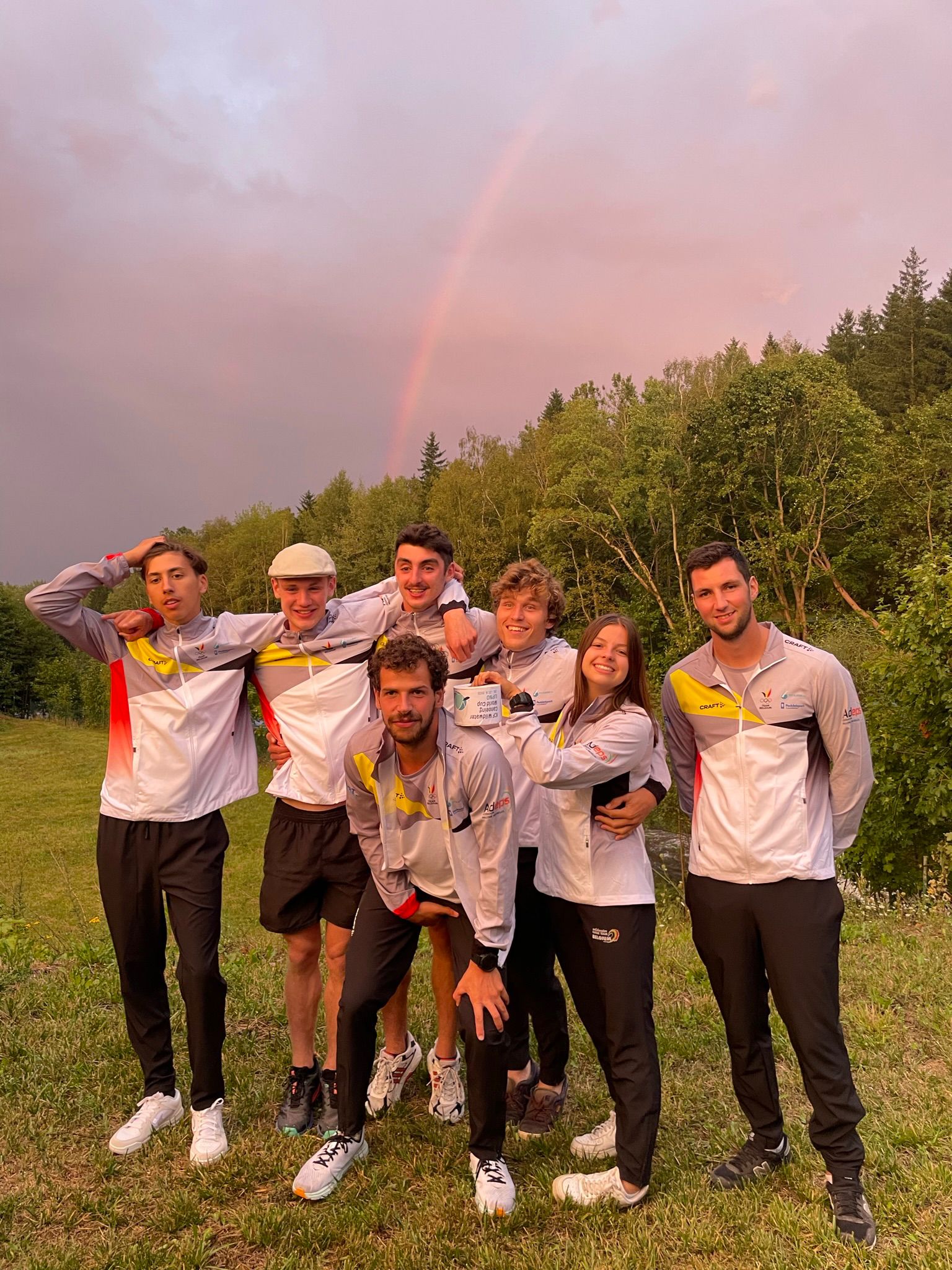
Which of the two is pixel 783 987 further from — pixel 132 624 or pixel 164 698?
pixel 132 624

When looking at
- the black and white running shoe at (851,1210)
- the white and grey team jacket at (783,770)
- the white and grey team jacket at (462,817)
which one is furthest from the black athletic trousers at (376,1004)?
the black and white running shoe at (851,1210)

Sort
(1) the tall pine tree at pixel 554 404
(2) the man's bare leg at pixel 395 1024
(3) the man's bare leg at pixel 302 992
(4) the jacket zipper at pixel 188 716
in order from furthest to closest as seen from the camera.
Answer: (1) the tall pine tree at pixel 554 404 → (2) the man's bare leg at pixel 395 1024 → (3) the man's bare leg at pixel 302 992 → (4) the jacket zipper at pixel 188 716

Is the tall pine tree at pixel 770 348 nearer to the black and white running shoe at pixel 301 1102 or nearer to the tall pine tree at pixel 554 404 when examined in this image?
the tall pine tree at pixel 554 404

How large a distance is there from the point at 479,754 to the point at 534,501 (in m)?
45.4

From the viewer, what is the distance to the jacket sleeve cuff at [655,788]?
379 centimetres

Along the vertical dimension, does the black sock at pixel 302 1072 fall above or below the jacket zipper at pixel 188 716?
below

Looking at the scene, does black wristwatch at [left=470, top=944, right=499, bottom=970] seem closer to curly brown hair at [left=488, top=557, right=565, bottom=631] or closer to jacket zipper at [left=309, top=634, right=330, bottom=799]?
jacket zipper at [left=309, top=634, right=330, bottom=799]

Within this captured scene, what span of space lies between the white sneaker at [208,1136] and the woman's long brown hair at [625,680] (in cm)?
273

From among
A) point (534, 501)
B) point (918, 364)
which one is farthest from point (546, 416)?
point (918, 364)

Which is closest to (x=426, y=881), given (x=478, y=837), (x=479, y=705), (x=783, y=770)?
(x=478, y=837)

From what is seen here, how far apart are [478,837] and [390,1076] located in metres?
1.92

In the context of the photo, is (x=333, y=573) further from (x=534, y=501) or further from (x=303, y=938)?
(x=534, y=501)

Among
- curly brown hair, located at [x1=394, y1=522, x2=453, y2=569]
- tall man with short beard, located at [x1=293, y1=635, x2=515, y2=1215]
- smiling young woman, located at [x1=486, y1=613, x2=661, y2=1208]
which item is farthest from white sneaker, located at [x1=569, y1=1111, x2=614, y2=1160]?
curly brown hair, located at [x1=394, y1=522, x2=453, y2=569]

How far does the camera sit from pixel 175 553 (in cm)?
438
